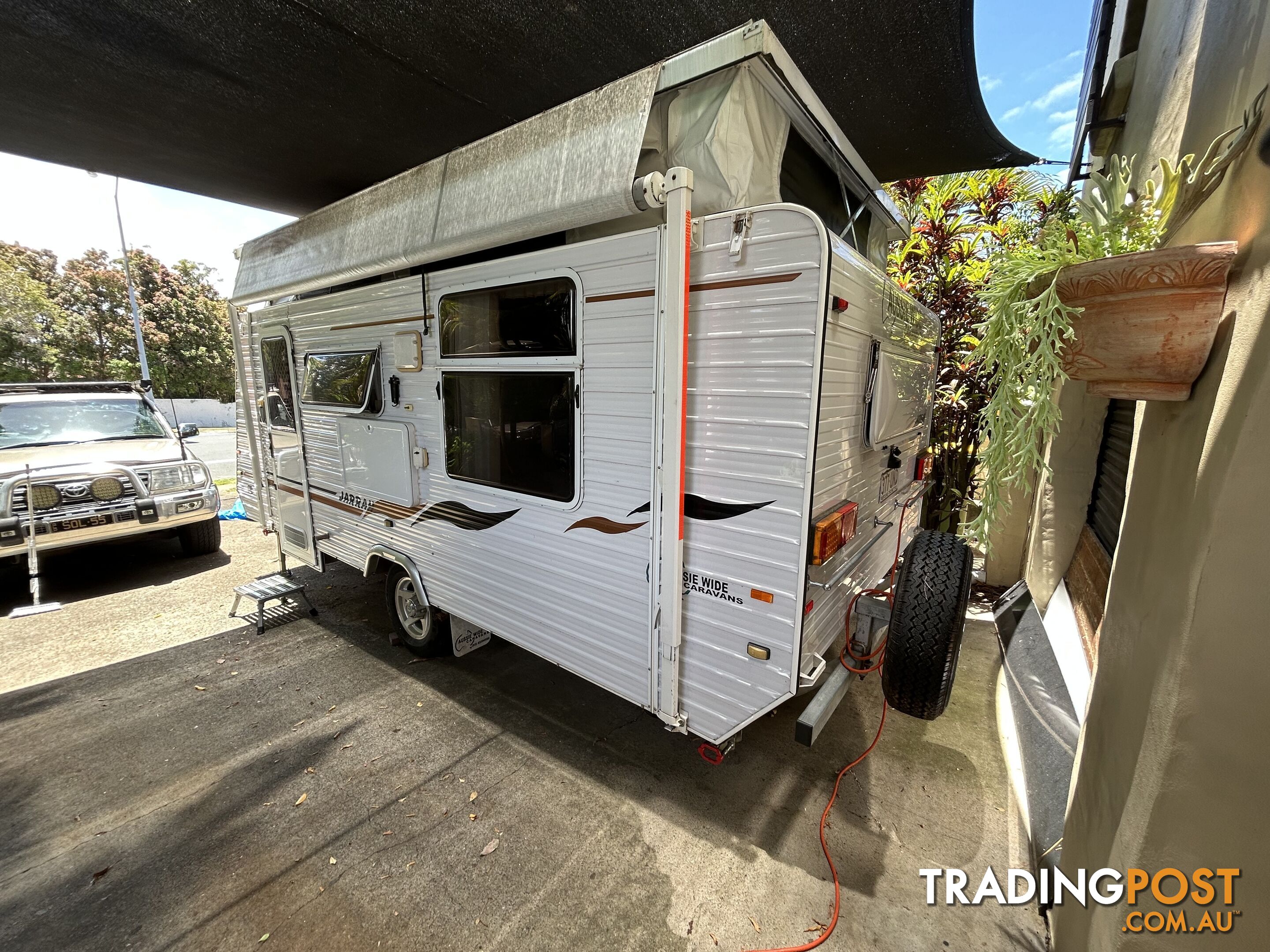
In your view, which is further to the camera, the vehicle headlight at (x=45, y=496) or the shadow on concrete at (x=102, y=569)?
the shadow on concrete at (x=102, y=569)

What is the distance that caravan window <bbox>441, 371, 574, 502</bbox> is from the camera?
2619 millimetres

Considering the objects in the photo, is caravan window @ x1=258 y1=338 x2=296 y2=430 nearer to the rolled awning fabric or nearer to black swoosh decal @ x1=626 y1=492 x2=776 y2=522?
the rolled awning fabric

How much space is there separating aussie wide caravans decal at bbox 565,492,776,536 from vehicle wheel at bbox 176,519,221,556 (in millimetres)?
6228

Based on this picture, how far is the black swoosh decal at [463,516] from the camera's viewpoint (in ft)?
9.83

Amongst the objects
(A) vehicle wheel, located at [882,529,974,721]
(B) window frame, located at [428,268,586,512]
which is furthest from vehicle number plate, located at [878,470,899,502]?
(B) window frame, located at [428,268,586,512]

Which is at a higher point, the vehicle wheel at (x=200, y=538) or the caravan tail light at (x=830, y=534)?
the caravan tail light at (x=830, y=534)

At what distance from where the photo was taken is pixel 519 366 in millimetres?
2701

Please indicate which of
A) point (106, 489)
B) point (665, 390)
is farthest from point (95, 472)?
point (665, 390)

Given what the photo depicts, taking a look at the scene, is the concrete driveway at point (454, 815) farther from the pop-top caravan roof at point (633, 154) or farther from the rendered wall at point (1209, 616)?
the pop-top caravan roof at point (633, 154)

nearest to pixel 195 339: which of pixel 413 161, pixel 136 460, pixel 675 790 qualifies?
pixel 136 460

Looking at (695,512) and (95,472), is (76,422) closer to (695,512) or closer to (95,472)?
(95,472)

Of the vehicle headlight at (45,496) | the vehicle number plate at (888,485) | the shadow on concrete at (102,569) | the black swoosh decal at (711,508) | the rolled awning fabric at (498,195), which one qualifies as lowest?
the shadow on concrete at (102,569)

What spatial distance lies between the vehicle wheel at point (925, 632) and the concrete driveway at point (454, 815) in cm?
76

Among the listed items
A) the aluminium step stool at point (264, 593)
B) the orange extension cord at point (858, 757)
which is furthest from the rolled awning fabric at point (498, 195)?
the aluminium step stool at point (264, 593)
